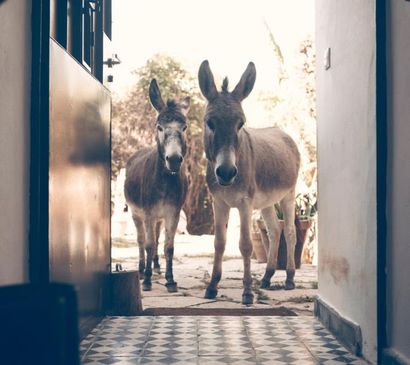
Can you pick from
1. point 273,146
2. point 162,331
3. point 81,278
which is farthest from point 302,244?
point 81,278

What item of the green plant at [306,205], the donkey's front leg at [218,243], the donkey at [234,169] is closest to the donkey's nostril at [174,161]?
the donkey at [234,169]

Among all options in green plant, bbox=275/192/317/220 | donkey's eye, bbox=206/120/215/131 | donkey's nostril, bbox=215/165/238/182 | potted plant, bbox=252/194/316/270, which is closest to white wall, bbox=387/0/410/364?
donkey's nostril, bbox=215/165/238/182

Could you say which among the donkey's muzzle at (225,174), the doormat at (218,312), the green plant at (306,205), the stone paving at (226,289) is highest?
A: the donkey's muzzle at (225,174)

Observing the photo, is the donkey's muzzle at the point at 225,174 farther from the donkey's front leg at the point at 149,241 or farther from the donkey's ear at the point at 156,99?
the donkey's ear at the point at 156,99

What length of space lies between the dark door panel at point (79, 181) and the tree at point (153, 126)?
1144 cm

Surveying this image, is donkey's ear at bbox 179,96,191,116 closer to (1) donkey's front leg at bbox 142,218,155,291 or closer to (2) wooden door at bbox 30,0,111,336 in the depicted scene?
(1) donkey's front leg at bbox 142,218,155,291

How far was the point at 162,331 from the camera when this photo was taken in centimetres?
530

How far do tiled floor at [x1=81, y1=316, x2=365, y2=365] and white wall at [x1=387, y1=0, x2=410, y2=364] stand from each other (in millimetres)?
722

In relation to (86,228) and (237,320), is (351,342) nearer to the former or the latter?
(237,320)

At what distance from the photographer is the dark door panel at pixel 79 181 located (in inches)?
160

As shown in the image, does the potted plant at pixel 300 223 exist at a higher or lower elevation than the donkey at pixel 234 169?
lower

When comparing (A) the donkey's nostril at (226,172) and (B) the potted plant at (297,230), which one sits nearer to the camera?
(A) the donkey's nostril at (226,172)

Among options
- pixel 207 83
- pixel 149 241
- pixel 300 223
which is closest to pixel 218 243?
pixel 149 241

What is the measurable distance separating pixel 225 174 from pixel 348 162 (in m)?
2.22
